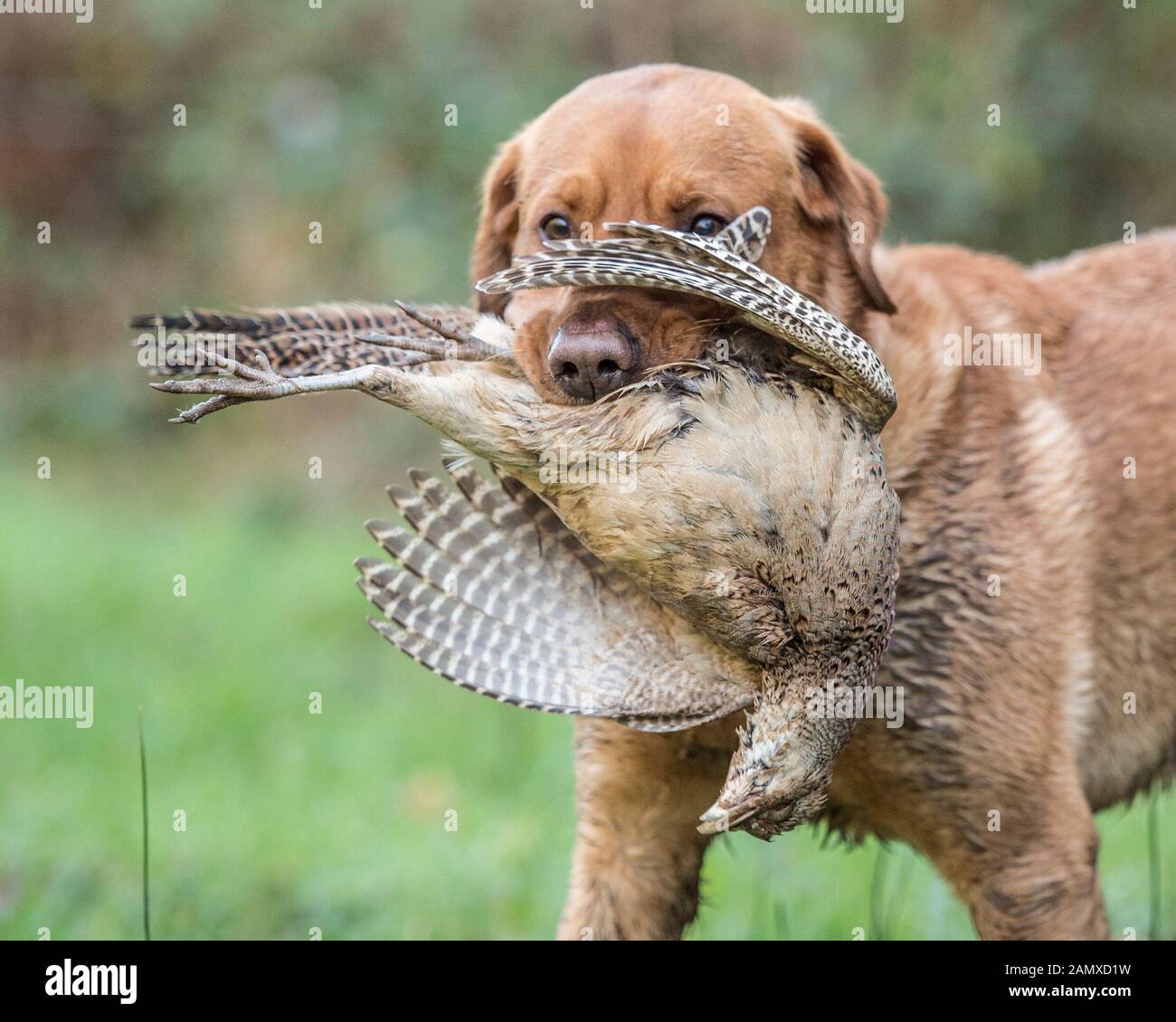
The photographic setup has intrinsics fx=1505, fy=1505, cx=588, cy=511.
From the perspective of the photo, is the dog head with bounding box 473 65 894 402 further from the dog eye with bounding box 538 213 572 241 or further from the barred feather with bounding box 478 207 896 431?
the barred feather with bounding box 478 207 896 431

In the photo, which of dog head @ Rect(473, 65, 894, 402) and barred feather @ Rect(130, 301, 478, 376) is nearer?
barred feather @ Rect(130, 301, 478, 376)

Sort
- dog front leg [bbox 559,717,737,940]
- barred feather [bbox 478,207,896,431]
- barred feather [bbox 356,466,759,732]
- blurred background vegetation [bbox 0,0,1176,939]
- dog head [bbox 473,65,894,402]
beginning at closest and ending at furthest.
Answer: barred feather [bbox 478,207,896,431]
barred feather [bbox 356,466,759,732]
dog head [bbox 473,65,894,402]
dog front leg [bbox 559,717,737,940]
blurred background vegetation [bbox 0,0,1176,939]

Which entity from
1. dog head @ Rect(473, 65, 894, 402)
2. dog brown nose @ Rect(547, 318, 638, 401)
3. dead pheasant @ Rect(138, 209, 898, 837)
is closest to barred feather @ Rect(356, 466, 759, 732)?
dead pheasant @ Rect(138, 209, 898, 837)

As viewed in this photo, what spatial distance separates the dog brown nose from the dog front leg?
0.99 metres

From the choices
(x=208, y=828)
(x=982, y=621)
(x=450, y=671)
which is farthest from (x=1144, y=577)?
(x=208, y=828)

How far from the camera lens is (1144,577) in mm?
3648

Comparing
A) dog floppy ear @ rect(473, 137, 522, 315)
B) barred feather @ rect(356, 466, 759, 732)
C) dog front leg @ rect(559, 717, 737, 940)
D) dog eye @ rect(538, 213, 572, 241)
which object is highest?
dog floppy ear @ rect(473, 137, 522, 315)

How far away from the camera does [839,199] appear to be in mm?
3350

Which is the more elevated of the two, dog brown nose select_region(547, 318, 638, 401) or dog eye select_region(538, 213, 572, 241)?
dog eye select_region(538, 213, 572, 241)

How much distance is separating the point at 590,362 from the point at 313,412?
8.88m

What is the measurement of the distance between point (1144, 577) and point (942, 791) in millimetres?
876

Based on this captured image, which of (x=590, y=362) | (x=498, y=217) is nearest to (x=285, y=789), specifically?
(x=498, y=217)

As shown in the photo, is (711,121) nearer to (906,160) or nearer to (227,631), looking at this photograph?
(227,631)

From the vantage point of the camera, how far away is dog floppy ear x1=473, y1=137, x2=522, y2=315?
11.8 feet
